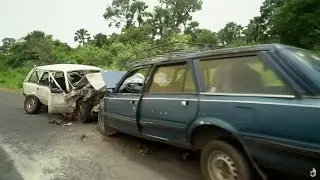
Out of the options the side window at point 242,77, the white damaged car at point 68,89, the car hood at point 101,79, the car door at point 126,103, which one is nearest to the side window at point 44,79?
the white damaged car at point 68,89

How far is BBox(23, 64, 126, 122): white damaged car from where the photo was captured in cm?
962

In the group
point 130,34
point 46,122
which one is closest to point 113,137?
point 46,122

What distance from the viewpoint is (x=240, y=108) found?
3.91 meters

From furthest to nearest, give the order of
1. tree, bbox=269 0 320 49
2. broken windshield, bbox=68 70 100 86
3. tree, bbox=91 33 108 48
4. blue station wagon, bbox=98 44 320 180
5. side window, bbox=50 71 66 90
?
tree, bbox=91 33 108 48 < tree, bbox=269 0 320 49 < broken windshield, bbox=68 70 100 86 < side window, bbox=50 71 66 90 < blue station wagon, bbox=98 44 320 180

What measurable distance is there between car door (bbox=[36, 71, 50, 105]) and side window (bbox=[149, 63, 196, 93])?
237 inches

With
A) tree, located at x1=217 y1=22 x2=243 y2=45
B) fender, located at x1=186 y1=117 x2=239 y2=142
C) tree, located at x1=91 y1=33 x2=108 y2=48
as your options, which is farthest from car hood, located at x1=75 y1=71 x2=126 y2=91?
tree, located at x1=217 y1=22 x2=243 y2=45

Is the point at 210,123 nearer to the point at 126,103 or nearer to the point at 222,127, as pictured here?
the point at 222,127

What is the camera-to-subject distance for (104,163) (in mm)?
5812

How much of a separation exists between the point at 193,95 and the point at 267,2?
161ft

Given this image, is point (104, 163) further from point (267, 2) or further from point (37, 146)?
point (267, 2)

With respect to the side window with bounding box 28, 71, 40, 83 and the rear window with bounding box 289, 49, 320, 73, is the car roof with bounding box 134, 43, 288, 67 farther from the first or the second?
the side window with bounding box 28, 71, 40, 83

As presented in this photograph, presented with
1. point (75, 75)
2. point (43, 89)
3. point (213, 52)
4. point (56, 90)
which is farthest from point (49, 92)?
point (213, 52)

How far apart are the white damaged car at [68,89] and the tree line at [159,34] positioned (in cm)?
809

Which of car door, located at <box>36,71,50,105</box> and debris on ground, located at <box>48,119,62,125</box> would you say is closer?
debris on ground, located at <box>48,119,62,125</box>
